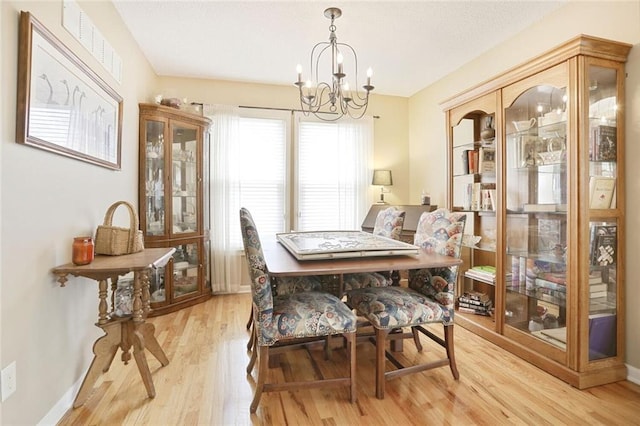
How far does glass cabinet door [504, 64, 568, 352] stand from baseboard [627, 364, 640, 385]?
42 cm

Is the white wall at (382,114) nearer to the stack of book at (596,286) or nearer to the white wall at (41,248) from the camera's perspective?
the white wall at (41,248)

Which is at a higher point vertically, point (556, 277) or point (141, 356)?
point (556, 277)

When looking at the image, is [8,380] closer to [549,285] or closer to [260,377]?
[260,377]

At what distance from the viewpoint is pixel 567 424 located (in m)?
1.63

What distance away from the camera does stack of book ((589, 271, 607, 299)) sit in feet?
6.73

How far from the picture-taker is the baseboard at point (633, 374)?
2.02 m

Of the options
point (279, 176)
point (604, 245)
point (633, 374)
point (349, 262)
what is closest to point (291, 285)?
point (349, 262)

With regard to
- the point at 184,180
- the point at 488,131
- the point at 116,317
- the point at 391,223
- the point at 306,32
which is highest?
the point at 306,32

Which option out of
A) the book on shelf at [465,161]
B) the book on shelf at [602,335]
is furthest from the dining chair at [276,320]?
the book on shelf at [465,161]

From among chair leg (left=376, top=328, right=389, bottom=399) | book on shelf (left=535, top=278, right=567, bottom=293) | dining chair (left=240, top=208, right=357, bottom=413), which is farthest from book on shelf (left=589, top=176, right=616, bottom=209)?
dining chair (left=240, top=208, right=357, bottom=413)

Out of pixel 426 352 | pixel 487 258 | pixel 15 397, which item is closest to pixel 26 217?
pixel 15 397

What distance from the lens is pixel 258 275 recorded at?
1.68 metres

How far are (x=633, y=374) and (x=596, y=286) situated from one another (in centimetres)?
58

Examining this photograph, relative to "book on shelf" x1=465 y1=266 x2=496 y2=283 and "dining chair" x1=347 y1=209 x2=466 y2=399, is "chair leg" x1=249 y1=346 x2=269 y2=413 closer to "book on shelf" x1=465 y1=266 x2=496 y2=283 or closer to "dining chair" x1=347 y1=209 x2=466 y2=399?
"dining chair" x1=347 y1=209 x2=466 y2=399
